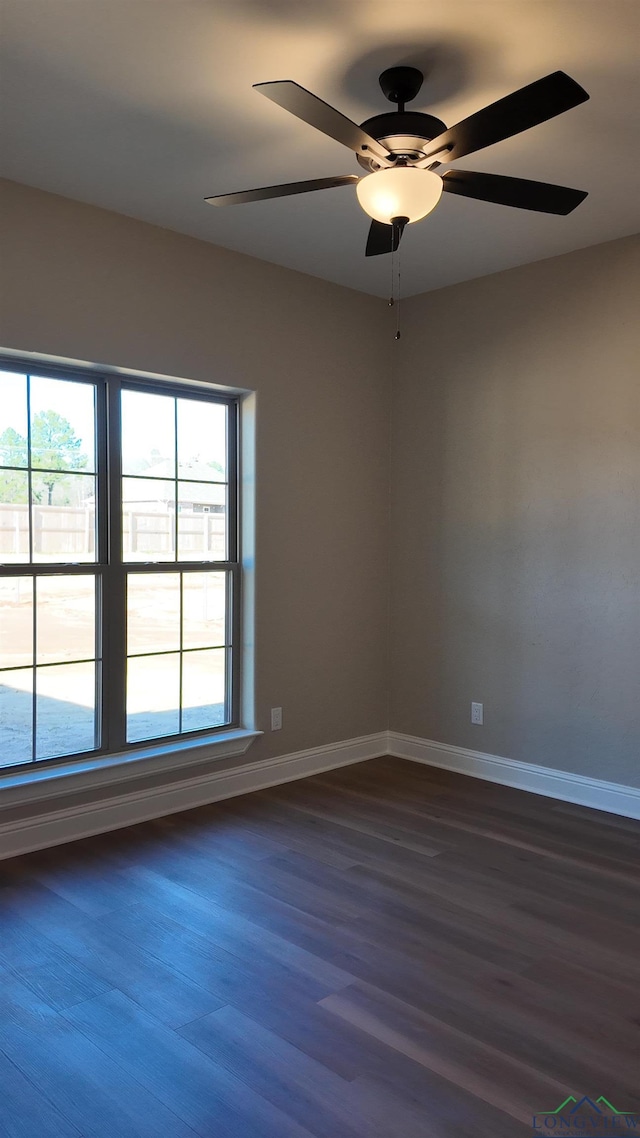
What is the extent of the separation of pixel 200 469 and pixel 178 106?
1.70 meters

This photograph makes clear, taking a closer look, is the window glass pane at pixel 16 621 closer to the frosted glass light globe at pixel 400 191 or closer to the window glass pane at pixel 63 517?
the window glass pane at pixel 63 517

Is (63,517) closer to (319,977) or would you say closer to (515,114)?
(319,977)

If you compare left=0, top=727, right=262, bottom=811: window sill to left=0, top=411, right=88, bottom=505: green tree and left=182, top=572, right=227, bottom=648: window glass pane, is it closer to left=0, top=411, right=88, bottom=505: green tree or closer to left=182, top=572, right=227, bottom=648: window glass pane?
left=182, top=572, right=227, bottom=648: window glass pane

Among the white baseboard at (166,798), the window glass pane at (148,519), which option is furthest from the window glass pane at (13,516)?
the white baseboard at (166,798)

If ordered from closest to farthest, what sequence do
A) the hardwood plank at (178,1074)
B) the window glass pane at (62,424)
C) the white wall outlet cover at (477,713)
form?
1. the hardwood plank at (178,1074)
2. the window glass pane at (62,424)
3. the white wall outlet cover at (477,713)

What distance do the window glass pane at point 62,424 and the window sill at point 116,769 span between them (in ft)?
4.21

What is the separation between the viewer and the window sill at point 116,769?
10.4ft

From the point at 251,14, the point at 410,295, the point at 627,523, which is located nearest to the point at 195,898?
the point at 627,523

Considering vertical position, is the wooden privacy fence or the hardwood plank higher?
the wooden privacy fence

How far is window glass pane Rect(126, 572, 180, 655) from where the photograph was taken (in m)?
3.61

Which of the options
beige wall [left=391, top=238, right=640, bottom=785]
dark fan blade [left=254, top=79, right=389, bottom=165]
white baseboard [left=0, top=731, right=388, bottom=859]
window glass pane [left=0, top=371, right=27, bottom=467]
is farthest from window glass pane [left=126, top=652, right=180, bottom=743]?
dark fan blade [left=254, top=79, right=389, bottom=165]

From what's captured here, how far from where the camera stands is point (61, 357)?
10.6 feet

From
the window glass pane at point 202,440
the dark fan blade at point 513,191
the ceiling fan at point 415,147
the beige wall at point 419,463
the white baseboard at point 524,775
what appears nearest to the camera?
the ceiling fan at point 415,147

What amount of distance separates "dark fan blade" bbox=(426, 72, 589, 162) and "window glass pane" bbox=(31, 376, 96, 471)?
1.91m
